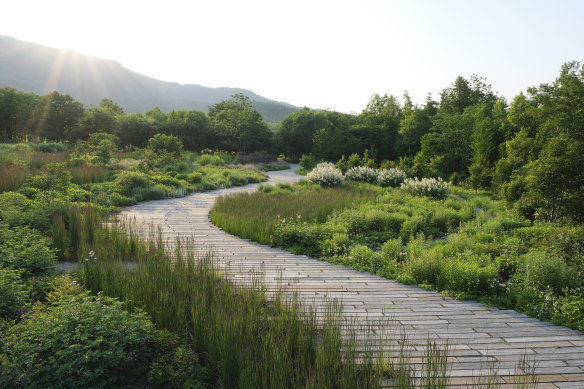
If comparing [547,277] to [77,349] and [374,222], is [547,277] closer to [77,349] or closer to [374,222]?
[374,222]

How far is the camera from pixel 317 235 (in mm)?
7211

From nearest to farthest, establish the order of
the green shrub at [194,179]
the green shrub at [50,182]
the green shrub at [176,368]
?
the green shrub at [176,368], the green shrub at [50,182], the green shrub at [194,179]

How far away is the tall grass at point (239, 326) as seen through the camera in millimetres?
2473

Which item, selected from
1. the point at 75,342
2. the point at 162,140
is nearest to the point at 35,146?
the point at 162,140

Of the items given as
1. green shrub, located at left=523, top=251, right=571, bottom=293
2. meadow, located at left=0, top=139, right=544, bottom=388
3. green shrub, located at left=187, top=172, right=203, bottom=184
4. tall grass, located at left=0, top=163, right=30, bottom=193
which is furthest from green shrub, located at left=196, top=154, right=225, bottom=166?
green shrub, located at left=523, top=251, right=571, bottom=293

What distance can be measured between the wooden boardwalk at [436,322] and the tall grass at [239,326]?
32 centimetres

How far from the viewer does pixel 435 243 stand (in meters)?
7.26

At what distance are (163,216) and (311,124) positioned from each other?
36.5 metres

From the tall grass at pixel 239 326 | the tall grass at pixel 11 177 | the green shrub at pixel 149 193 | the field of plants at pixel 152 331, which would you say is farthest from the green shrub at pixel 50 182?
the tall grass at pixel 239 326

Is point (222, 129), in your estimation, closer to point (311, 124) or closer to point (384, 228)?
point (311, 124)

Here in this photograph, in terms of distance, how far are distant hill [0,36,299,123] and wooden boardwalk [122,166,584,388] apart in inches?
4047

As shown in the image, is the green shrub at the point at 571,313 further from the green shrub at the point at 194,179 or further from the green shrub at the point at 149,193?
the green shrub at the point at 194,179

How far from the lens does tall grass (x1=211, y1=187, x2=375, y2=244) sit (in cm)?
771

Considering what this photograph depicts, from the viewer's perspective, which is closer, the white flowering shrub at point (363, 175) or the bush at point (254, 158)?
the white flowering shrub at point (363, 175)
